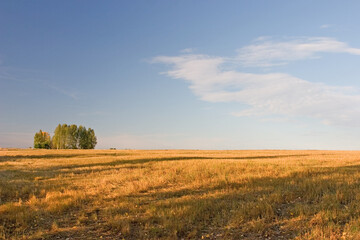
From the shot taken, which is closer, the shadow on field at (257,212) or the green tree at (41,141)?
the shadow on field at (257,212)

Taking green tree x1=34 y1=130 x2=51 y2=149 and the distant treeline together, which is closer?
the distant treeline

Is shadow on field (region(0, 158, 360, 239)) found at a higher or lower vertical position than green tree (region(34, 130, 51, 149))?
lower

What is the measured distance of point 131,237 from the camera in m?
8.00

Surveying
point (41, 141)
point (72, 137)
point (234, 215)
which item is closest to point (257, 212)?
point (234, 215)

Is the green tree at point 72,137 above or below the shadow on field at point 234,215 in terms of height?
above

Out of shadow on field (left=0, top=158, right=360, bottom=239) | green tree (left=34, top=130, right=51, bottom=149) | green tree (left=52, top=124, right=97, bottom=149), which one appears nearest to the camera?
shadow on field (left=0, top=158, right=360, bottom=239)

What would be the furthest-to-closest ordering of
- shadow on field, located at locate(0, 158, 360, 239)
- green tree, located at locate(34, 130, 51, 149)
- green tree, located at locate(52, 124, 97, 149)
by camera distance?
green tree, located at locate(34, 130, 51, 149) < green tree, located at locate(52, 124, 97, 149) < shadow on field, located at locate(0, 158, 360, 239)

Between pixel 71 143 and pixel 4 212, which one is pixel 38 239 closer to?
pixel 4 212

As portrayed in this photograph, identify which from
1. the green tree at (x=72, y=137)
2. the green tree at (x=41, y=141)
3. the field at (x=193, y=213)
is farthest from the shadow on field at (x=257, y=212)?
the green tree at (x=41, y=141)

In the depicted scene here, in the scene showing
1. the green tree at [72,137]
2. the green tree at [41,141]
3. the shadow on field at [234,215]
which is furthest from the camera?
the green tree at [41,141]

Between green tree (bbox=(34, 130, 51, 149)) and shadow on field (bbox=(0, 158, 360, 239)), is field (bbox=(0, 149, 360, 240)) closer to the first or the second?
shadow on field (bbox=(0, 158, 360, 239))

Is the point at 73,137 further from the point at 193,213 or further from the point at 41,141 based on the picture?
the point at 193,213

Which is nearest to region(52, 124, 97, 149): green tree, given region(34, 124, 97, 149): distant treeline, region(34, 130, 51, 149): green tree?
region(34, 124, 97, 149): distant treeline

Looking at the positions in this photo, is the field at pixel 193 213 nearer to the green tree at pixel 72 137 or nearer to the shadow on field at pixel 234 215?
the shadow on field at pixel 234 215
